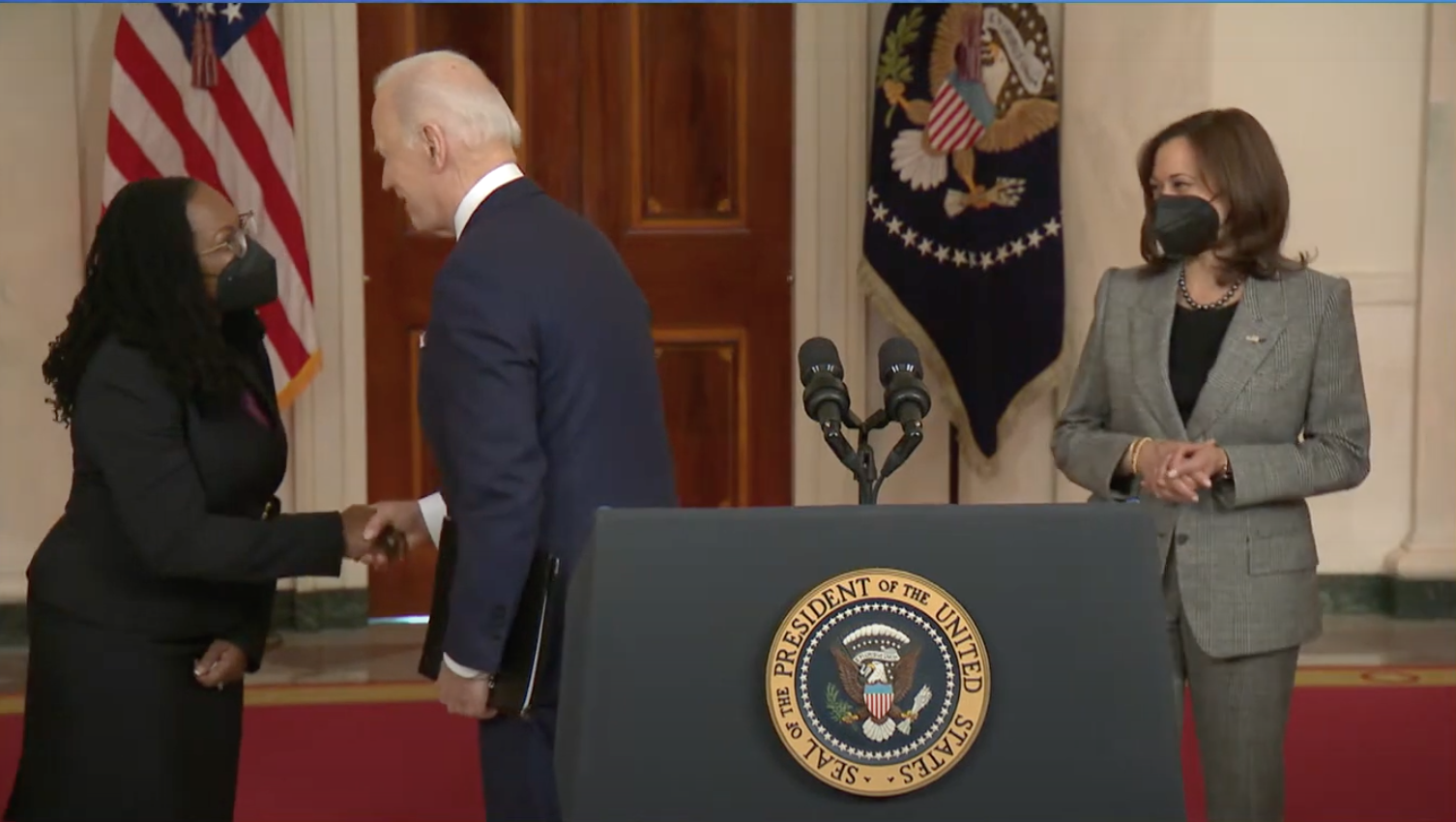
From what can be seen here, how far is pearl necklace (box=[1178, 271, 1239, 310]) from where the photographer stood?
2.98 meters

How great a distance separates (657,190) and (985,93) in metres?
1.21

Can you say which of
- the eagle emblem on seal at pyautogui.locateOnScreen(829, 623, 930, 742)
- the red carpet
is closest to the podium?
the eagle emblem on seal at pyautogui.locateOnScreen(829, 623, 930, 742)

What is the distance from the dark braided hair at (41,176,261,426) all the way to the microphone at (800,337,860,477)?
46.7 inches

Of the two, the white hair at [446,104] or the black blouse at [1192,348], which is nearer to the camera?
the white hair at [446,104]

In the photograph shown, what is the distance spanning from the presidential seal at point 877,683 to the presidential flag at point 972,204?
405cm

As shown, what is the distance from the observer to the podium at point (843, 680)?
168 centimetres

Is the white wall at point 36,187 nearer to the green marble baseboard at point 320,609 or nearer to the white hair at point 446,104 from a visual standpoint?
the green marble baseboard at point 320,609

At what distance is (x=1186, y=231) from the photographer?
2.91 metres

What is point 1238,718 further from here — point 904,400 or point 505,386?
point 505,386

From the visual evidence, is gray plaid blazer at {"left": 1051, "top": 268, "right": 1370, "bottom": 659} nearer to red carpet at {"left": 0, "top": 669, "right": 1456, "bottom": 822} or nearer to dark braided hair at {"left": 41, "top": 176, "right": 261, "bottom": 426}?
red carpet at {"left": 0, "top": 669, "right": 1456, "bottom": 822}

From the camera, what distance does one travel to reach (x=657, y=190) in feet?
20.2

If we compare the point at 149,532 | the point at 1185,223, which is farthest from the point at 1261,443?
the point at 149,532

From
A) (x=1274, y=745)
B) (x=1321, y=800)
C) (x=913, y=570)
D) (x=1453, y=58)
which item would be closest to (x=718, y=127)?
(x=1453, y=58)

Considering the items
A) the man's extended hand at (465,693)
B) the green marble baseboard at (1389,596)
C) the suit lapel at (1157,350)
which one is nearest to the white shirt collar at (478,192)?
the man's extended hand at (465,693)
